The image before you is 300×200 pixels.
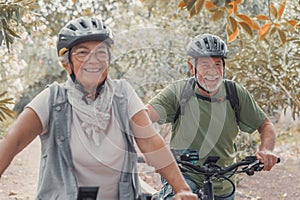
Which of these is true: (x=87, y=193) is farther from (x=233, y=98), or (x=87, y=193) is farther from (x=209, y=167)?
(x=233, y=98)

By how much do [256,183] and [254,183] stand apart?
1.2 inches

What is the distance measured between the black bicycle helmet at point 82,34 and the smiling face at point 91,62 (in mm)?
28

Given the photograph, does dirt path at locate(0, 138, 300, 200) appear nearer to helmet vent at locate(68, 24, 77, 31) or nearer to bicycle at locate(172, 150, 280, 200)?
bicycle at locate(172, 150, 280, 200)

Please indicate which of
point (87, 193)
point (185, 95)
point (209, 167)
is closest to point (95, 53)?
point (87, 193)

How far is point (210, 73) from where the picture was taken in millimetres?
4340

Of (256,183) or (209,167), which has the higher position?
(209,167)

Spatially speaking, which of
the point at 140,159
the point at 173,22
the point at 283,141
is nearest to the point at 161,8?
the point at 173,22

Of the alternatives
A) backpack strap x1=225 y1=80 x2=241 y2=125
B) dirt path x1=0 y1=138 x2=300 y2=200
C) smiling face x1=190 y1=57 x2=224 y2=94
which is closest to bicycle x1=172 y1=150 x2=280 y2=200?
backpack strap x1=225 y1=80 x2=241 y2=125

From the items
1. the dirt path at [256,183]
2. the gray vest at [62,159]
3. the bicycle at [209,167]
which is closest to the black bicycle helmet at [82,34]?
the gray vest at [62,159]

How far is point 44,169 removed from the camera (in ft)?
9.55

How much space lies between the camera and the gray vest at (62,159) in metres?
2.88

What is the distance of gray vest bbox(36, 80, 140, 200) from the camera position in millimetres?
2885

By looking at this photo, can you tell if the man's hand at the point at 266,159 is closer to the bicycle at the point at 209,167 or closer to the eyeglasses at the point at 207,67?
the bicycle at the point at 209,167

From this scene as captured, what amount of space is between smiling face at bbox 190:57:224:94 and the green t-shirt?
55 millimetres
